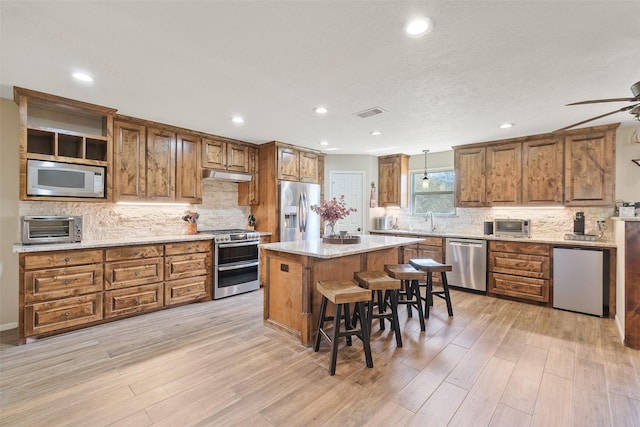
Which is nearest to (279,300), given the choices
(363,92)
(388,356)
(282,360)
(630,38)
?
(282,360)

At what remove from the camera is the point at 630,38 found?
1.95m

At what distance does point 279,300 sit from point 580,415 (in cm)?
254

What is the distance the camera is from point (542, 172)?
172 inches

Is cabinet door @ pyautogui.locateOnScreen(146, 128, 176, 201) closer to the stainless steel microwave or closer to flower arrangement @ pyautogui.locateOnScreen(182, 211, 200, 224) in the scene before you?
flower arrangement @ pyautogui.locateOnScreen(182, 211, 200, 224)

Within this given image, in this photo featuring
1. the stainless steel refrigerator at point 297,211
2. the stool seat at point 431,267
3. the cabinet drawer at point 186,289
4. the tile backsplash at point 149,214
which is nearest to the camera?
the stool seat at point 431,267

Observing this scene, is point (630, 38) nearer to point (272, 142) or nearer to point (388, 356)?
→ point (388, 356)

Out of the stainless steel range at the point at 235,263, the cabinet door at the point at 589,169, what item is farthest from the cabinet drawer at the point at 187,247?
the cabinet door at the point at 589,169

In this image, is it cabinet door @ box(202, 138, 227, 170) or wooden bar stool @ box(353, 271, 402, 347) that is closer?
wooden bar stool @ box(353, 271, 402, 347)

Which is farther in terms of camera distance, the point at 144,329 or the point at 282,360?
the point at 144,329

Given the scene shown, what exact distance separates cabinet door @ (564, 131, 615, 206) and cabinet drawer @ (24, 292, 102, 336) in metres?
6.34

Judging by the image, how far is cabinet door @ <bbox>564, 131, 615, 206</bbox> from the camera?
3902 millimetres

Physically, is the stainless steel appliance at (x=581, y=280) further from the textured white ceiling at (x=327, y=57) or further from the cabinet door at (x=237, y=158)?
the cabinet door at (x=237, y=158)

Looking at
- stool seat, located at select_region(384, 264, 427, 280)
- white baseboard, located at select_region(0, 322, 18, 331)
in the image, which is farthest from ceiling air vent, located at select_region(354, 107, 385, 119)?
white baseboard, located at select_region(0, 322, 18, 331)

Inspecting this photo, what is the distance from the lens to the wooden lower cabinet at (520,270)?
4061 mm
